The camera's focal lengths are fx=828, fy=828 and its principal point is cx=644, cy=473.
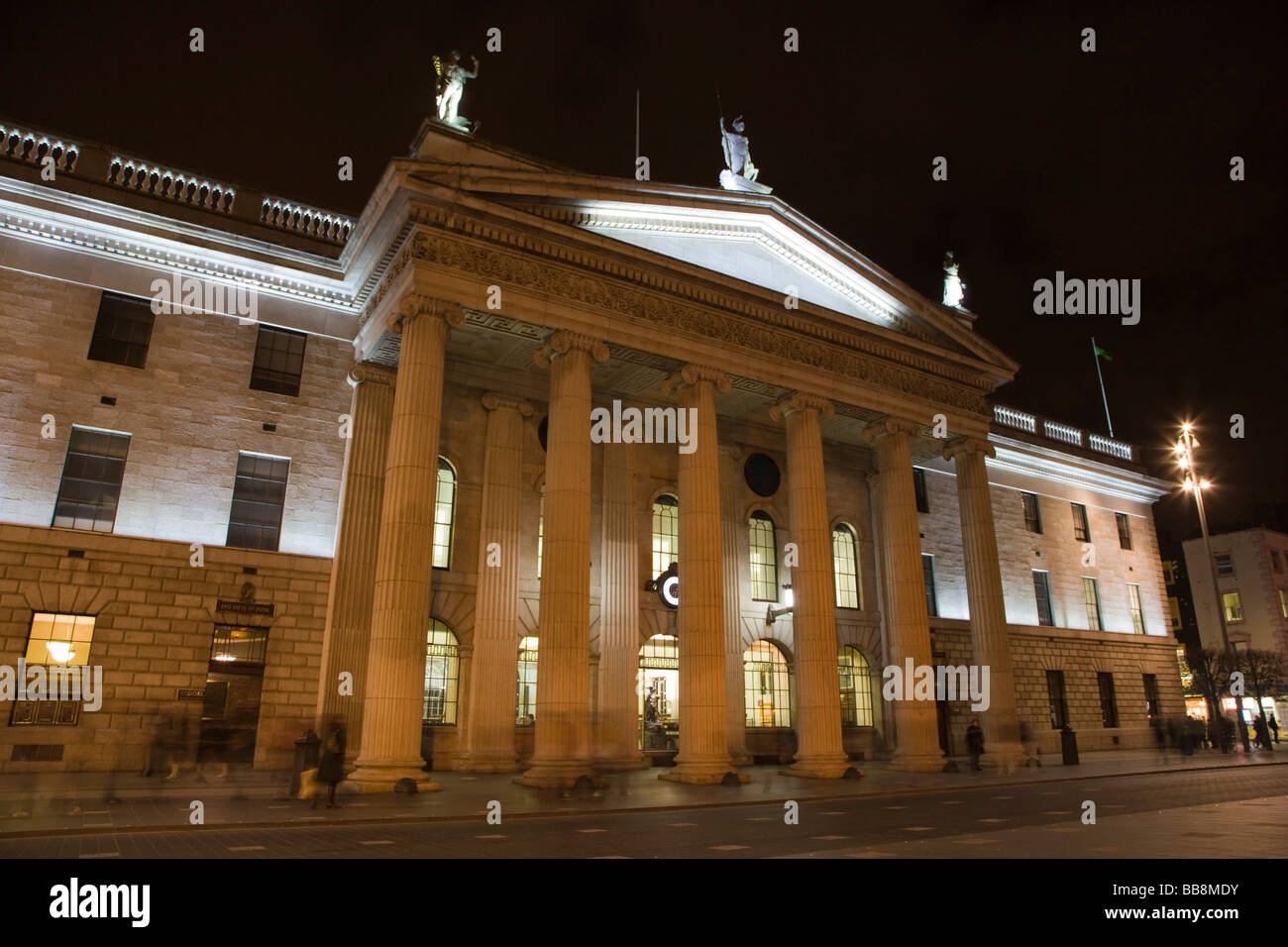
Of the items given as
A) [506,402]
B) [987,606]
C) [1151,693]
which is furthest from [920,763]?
[1151,693]

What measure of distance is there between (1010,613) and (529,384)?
24252 millimetres

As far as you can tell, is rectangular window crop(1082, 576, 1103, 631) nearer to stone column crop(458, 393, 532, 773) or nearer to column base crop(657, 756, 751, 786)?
column base crop(657, 756, 751, 786)

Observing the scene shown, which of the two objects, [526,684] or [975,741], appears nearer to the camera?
[526,684]

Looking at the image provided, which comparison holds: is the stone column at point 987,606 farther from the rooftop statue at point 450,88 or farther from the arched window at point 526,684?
the rooftop statue at point 450,88

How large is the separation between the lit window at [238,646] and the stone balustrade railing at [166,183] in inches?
440

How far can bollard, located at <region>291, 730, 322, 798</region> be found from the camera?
1517cm

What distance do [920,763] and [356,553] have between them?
1736cm

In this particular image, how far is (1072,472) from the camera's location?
41406mm

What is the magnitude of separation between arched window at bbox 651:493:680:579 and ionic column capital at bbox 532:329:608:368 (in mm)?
7837

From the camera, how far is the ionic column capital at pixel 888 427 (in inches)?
1083

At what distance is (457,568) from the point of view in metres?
24.1

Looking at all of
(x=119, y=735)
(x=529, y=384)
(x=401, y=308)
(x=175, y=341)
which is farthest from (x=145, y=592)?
(x=529, y=384)

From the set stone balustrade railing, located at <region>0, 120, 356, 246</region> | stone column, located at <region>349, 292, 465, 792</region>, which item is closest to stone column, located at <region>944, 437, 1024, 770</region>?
stone column, located at <region>349, 292, 465, 792</region>

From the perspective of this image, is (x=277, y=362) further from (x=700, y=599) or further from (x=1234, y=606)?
(x=1234, y=606)
